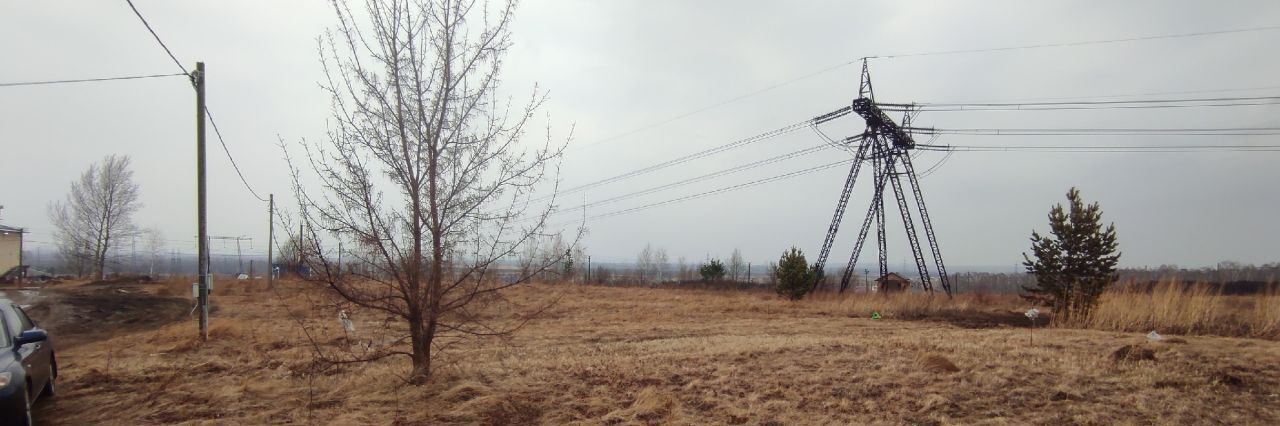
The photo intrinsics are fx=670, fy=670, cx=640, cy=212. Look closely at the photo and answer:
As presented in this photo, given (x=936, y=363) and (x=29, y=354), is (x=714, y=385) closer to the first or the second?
(x=936, y=363)

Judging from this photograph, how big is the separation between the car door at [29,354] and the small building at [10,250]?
42.7 metres

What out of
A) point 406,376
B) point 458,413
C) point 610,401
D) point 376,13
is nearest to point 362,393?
point 406,376

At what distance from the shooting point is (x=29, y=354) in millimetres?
6141

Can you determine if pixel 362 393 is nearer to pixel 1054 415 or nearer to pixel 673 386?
pixel 673 386

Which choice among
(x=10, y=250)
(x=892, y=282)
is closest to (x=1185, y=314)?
(x=892, y=282)

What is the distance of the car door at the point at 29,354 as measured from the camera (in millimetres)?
5969

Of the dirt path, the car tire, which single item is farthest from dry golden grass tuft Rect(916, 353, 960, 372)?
the dirt path

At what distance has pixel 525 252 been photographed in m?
6.74

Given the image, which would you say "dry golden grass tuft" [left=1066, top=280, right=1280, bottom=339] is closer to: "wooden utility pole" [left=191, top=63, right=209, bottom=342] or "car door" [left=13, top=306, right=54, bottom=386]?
"car door" [left=13, top=306, right=54, bottom=386]

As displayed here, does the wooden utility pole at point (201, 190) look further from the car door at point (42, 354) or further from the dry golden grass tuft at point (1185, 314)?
the dry golden grass tuft at point (1185, 314)

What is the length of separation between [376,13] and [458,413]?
392 cm

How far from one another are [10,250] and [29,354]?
46642 millimetres

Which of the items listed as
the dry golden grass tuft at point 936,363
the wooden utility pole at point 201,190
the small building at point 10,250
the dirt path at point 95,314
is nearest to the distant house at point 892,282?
the dry golden grass tuft at point 936,363

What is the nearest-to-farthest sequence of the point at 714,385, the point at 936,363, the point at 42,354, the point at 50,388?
1. the point at 714,385
2. the point at 42,354
3. the point at 936,363
4. the point at 50,388
